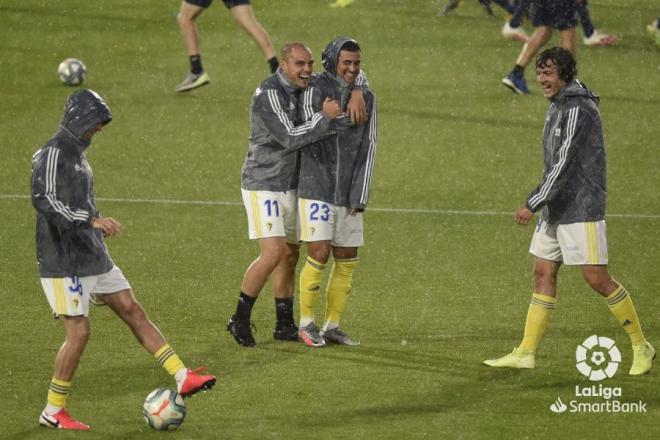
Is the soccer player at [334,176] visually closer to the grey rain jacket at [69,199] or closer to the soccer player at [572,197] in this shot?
the soccer player at [572,197]

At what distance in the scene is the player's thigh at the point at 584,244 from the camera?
411 inches

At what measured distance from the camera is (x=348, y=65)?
1116 cm

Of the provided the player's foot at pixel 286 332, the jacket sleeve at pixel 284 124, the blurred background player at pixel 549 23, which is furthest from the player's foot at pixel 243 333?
the blurred background player at pixel 549 23

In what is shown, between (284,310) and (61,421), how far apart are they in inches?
104

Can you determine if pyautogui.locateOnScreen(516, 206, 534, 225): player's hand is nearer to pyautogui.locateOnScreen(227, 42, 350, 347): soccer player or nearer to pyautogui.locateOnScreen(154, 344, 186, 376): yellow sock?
pyautogui.locateOnScreen(227, 42, 350, 347): soccer player

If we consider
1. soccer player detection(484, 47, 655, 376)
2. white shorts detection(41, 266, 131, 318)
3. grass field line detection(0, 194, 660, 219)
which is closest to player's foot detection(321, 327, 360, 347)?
soccer player detection(484, 47, 655, 376)

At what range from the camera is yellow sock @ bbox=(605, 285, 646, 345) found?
1060 centimetres

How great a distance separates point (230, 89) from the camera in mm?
20938

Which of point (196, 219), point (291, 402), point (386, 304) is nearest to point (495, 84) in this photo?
point (196, 219)

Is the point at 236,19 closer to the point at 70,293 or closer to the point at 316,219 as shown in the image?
the point at 316,219

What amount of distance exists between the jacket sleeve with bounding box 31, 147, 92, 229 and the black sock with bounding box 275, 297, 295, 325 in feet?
8.50

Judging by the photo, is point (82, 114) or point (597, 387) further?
point (597, 387)

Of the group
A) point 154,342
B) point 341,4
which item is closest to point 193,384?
point 154,342

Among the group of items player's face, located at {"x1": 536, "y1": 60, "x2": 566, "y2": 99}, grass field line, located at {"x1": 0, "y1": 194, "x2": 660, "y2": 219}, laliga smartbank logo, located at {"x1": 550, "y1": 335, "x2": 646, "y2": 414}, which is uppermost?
player's face, located at {"x1": 536, "y1": 60, "x2": 566, "y2": 99}
